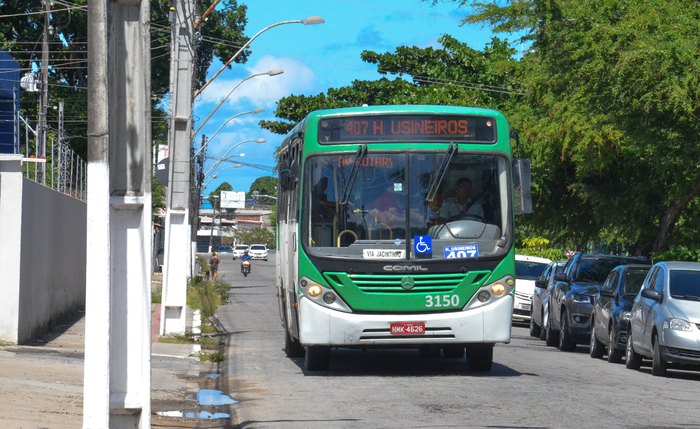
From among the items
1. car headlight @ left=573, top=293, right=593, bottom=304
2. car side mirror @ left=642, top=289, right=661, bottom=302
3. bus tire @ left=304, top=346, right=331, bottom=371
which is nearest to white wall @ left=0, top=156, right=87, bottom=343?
bus tire @ left=304, top=346, right=331, bottom=371

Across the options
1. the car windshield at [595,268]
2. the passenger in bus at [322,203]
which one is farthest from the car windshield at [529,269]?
the passenger in bus at [322,203]

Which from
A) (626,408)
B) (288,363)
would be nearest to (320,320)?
(288,363)

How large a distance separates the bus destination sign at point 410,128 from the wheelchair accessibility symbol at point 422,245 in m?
1.29

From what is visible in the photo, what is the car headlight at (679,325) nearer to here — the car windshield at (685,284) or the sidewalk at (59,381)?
the car windshield at (685,284)

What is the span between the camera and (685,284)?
17266 mm

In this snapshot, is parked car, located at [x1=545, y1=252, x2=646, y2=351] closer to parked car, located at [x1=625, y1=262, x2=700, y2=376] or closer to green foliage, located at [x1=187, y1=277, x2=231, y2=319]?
parked car, located at [x1=625, y1=262, x2=700, y2=376]

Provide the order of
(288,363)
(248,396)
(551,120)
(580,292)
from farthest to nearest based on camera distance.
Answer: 1. (551,120)
2. (580,292)
3. (288,363)
4. (248,396)

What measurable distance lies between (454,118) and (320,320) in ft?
10.3

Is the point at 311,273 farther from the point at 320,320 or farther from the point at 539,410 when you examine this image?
the point at 539,410

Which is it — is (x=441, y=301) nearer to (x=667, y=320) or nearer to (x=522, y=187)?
(x=522, y=187)

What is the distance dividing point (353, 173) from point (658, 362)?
16.8ft

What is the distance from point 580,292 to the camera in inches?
892

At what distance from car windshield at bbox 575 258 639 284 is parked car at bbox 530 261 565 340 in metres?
0.91

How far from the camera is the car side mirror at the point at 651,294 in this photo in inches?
663
